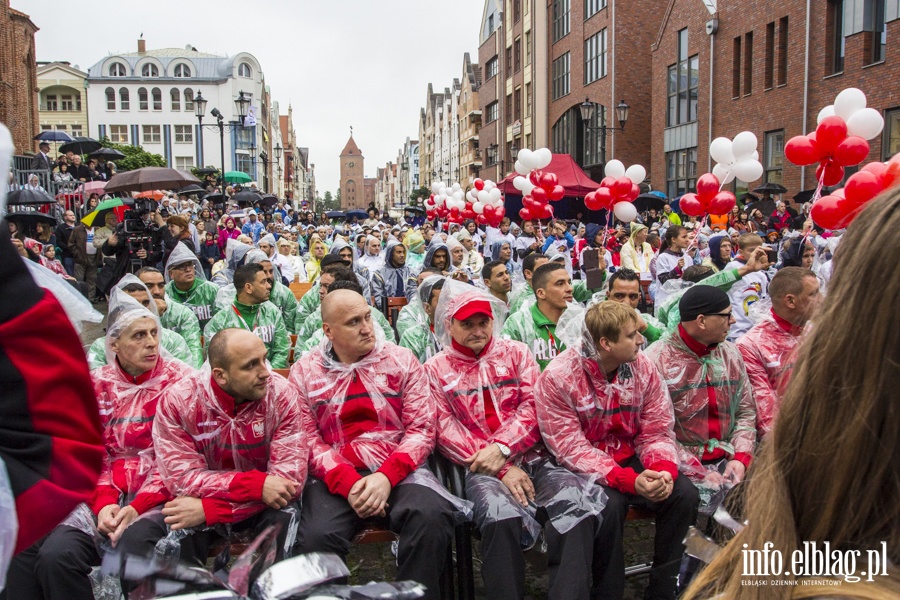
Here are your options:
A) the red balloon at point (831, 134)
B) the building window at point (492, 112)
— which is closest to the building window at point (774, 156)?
the red balloon at point (831, 134)

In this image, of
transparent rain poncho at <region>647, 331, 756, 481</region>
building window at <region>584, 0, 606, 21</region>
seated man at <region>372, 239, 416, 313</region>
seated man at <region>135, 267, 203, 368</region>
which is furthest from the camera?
building window at <region>584, 0, 606, 21</region>

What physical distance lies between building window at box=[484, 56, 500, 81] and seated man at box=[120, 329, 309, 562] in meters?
50.1

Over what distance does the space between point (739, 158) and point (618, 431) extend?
643 centimetres

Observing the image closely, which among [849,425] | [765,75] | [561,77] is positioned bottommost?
[849,425]

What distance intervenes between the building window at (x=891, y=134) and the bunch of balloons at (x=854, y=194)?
1097 cm

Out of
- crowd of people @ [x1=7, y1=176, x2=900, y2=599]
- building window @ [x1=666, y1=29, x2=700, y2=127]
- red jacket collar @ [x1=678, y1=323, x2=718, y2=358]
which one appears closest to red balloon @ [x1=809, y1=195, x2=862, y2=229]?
crowd of people @ [x1=7, y1=176, x2=900, y2=599]

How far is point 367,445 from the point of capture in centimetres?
412

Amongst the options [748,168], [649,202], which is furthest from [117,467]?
[649,202]

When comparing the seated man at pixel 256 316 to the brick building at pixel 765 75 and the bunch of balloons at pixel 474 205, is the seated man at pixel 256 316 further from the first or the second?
the brick building at pixel 765 75

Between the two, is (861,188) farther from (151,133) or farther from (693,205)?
(151,133)

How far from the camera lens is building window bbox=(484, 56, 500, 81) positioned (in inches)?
2034

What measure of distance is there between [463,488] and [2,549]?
10.6 feet

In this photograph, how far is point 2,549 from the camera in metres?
1.16

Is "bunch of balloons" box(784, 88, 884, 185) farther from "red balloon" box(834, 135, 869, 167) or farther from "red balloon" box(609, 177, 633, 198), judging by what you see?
"red balloon" box(609, 177, 633, 198)
